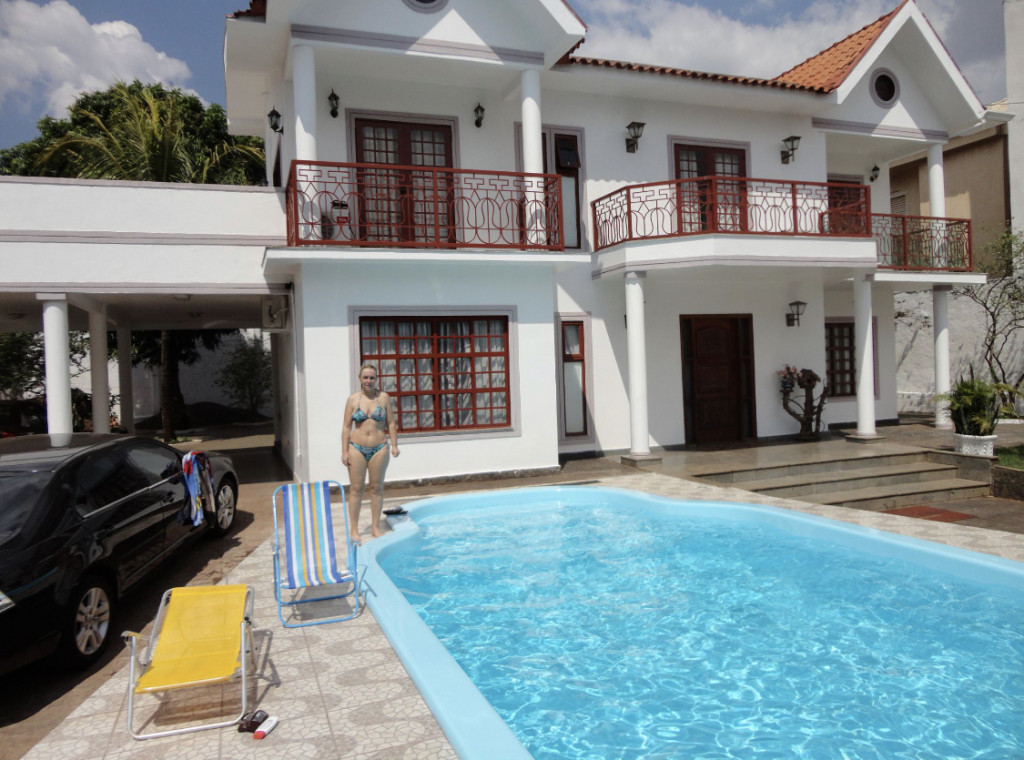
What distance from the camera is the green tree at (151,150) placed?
1469 centimetres

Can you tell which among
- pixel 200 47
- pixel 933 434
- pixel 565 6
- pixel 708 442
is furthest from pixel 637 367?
pixel 200 47

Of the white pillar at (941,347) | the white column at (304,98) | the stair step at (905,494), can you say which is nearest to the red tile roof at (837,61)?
the white pillar at (941,347)

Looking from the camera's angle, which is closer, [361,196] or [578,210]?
[361,196]

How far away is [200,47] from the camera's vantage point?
44.9m

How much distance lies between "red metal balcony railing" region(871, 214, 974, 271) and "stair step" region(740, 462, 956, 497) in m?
5.57

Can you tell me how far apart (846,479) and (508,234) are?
21.3ft

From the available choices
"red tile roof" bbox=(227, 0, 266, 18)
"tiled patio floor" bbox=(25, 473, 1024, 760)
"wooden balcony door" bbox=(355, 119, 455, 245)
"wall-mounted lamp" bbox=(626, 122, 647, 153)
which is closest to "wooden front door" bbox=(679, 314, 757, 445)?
"wall-mounted lamp" bbox=(626, 122, 647, 153)

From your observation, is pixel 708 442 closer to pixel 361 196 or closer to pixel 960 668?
pixel 361 196

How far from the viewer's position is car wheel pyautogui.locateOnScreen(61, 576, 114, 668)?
425 cm

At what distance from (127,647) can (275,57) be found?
8915 mm

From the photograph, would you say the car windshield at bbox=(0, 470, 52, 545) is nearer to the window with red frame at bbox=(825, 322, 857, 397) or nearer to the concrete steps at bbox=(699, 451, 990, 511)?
the concrete steps at bbox=(699, 451, 990, 511)

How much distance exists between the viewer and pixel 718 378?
13.5 m

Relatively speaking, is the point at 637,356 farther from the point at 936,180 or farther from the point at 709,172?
the point at 936,180

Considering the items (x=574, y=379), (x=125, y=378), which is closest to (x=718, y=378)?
(x=574, y=379)
